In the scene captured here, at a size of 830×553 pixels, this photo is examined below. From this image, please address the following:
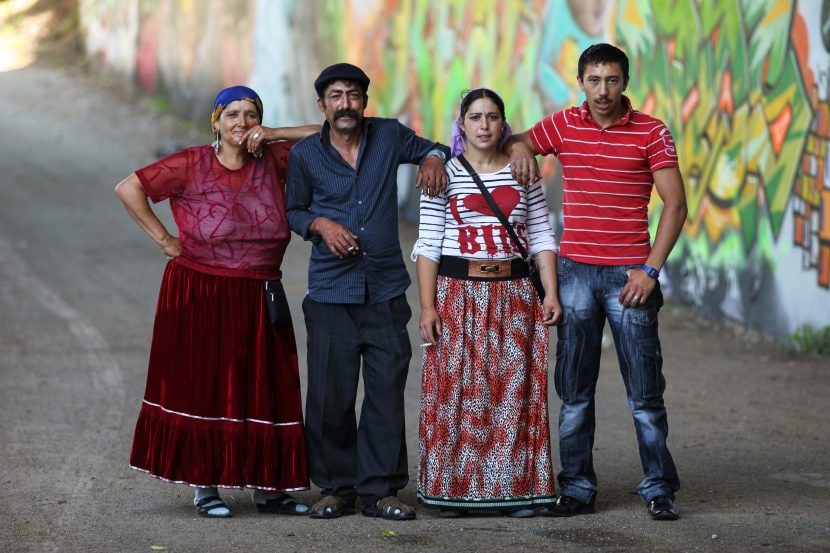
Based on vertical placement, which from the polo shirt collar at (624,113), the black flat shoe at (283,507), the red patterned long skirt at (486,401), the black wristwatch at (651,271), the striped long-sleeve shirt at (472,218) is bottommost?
the black flat shoe at (283,507)

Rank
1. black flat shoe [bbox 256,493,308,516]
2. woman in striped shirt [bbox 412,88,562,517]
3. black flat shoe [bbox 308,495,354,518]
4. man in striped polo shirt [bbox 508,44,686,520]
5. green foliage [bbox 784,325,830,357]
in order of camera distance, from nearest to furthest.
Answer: man in striped polo shirt [bbox 508,44,686,520], woman in striped shirt [bbox 412,88,562,517], black flat shoe [bbox 308,495,354,518], black flat shoe [bbox 256,493,308,516], green foliage [bbox 784,325,830,357]

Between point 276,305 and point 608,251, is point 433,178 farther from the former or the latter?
point 276,305

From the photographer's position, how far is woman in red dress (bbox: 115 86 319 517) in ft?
19.7

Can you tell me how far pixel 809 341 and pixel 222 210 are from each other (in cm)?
594

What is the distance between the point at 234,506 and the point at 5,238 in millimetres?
9848

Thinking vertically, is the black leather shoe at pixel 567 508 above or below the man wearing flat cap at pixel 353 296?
below

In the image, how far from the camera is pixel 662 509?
5.83m

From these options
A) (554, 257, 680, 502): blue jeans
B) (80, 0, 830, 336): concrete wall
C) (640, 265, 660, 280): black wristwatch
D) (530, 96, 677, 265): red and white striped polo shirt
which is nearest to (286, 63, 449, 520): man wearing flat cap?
(530, 96, 677, 265): red and white striped polo shirt

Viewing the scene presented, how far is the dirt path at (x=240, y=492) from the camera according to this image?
561cm

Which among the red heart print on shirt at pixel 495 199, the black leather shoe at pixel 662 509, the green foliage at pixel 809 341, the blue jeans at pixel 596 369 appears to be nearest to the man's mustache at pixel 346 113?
the red heart print on shirt at pixel 495 199

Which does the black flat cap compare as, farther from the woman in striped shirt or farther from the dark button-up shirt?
the woman in striped shirt

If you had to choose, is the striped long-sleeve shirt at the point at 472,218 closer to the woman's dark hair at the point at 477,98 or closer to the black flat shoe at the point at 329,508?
the woman's dark hair at the point at 477,98

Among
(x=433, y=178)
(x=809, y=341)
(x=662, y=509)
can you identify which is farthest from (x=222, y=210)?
(x=809, y=341)

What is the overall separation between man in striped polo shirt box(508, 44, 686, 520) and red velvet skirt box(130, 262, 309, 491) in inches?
49.0
